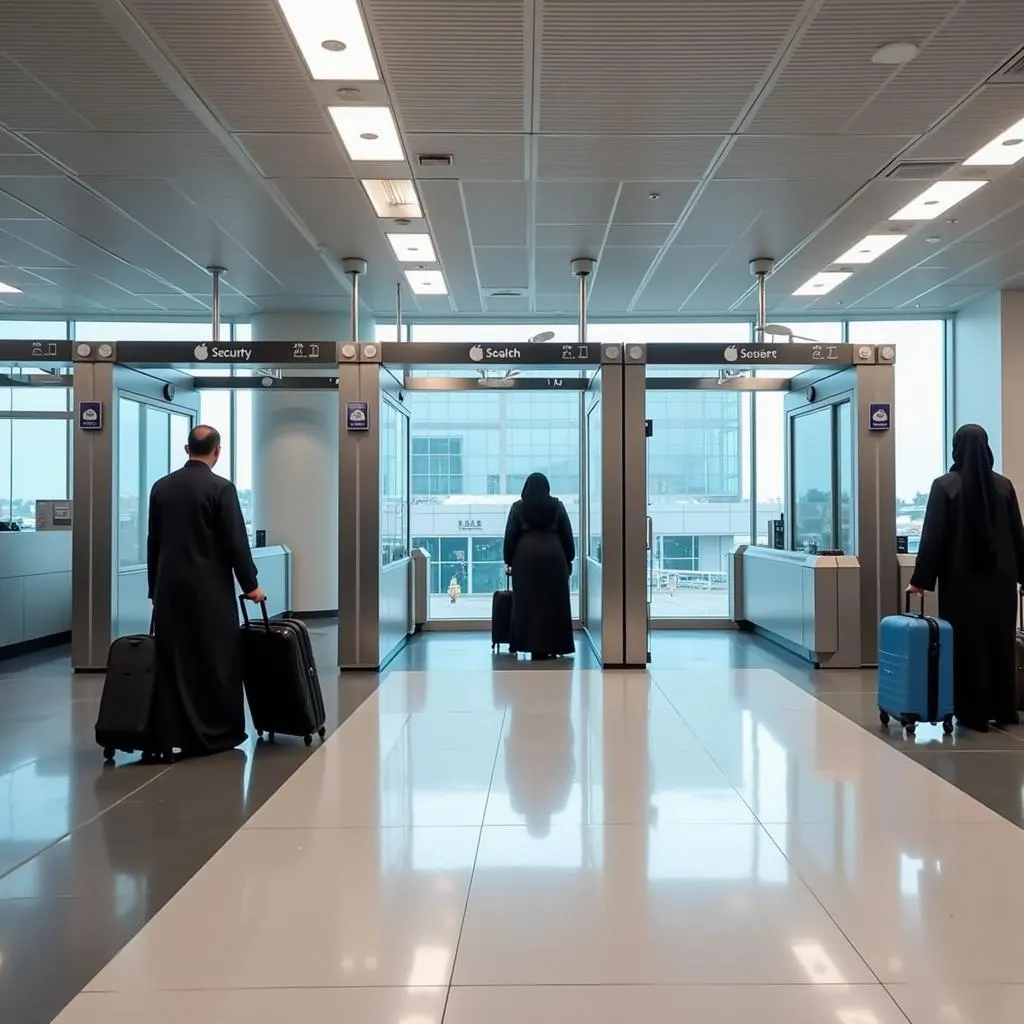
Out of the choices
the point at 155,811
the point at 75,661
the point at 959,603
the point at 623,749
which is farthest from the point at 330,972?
the point at 75,661

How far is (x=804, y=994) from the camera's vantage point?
2.42 m

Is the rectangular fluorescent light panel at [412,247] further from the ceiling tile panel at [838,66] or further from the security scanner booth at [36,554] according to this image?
the ceiling tile panel at [838,66]

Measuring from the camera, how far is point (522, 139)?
239 inches

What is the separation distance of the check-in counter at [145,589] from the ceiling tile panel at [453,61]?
14.8 ft

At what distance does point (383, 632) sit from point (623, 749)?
140 inches

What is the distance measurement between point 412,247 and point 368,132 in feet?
8.84

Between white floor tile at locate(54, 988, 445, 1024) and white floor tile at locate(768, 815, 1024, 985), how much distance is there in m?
1.34

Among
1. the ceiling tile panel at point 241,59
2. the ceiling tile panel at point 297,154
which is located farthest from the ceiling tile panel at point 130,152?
the ceiling tile panel at point 241,59

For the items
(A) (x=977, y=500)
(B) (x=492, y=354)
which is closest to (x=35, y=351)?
(B) (x=492, y=354)

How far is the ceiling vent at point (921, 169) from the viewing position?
21.5ft

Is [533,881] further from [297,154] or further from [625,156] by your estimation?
[297,154]

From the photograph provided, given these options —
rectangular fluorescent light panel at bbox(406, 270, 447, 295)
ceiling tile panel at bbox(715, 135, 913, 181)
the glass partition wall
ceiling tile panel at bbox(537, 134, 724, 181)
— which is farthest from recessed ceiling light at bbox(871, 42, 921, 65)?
the glass partition wall

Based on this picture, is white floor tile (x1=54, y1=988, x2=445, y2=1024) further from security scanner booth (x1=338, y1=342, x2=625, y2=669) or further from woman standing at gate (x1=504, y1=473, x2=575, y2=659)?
woman standing at gate (x1=504, y1=473, x2=575, y2=659)

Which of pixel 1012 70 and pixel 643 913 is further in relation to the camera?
pixel 1012 70
